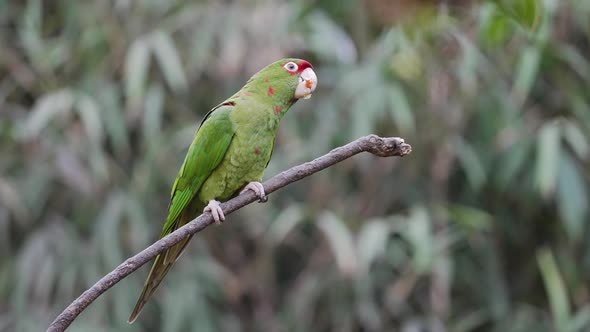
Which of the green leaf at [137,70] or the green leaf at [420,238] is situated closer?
the green leaf at [420,238]

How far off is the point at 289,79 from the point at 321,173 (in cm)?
200

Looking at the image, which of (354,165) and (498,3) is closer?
(498,3)

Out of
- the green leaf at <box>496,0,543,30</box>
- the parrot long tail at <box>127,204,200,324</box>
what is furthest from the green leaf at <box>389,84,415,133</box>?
the green leaf at <box>496,0,543,30</box>

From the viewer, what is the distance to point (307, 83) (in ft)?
5.32

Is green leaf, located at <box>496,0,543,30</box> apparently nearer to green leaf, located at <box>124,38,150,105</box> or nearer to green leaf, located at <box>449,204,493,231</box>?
green leaf, located at <box>449,204,493,231</box>

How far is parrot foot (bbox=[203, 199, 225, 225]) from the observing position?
1.49 metres

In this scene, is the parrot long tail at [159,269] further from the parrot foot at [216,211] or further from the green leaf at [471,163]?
the green leaf at [471,163]

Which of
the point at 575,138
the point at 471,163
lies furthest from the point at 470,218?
the point at 575,138

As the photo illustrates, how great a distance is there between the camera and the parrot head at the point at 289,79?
5.33 ft

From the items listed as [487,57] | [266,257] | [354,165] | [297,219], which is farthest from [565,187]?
[266,257]

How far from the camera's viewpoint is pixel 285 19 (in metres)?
3.81

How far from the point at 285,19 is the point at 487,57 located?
3.57 ft

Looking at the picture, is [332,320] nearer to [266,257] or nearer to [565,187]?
[266,257]

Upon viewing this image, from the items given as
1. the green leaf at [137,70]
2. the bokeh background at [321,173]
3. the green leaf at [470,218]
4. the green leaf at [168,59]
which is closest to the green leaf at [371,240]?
the bokeh background at [321,173]
